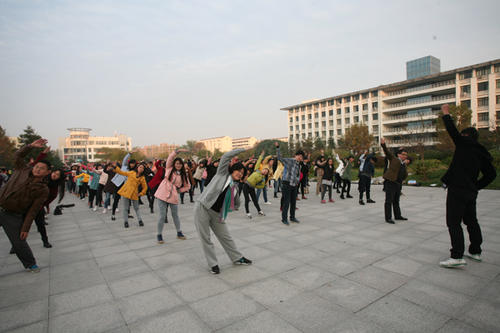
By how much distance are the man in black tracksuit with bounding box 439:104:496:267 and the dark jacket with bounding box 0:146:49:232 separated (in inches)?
248

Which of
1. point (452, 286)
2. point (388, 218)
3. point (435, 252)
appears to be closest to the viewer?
point (452, 286)

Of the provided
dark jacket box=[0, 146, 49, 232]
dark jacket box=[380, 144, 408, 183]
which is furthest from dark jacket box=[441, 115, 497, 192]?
dark jacket box=[0, 146, 49, 232]

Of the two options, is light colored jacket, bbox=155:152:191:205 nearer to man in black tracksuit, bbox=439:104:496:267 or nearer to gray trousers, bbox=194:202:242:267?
gray trousers, bbox=194:202:242:267

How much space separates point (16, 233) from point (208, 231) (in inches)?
121

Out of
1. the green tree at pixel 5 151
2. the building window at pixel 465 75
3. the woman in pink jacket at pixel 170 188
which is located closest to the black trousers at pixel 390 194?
the woman in pink jacket at pixel 170 188

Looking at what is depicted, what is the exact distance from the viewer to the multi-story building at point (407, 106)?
48.4m

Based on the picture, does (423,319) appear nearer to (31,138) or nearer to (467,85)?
(31,138)

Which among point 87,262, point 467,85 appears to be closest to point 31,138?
point 87,262

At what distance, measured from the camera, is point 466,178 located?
160 inches

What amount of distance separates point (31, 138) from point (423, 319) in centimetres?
4597

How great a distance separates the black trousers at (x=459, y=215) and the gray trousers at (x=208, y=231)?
3.18 m

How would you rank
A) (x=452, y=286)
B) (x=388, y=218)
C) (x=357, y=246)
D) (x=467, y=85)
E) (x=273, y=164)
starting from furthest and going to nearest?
(x=467, y=85), (x=273, y=164), (x=388, y=218), (x=357, y=246), (x=452, y=286)

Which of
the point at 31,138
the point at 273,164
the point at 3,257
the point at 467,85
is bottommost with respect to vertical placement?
the point at 3,257

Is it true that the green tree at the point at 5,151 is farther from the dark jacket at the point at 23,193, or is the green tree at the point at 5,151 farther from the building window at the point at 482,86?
the building window at the point at 482,86
